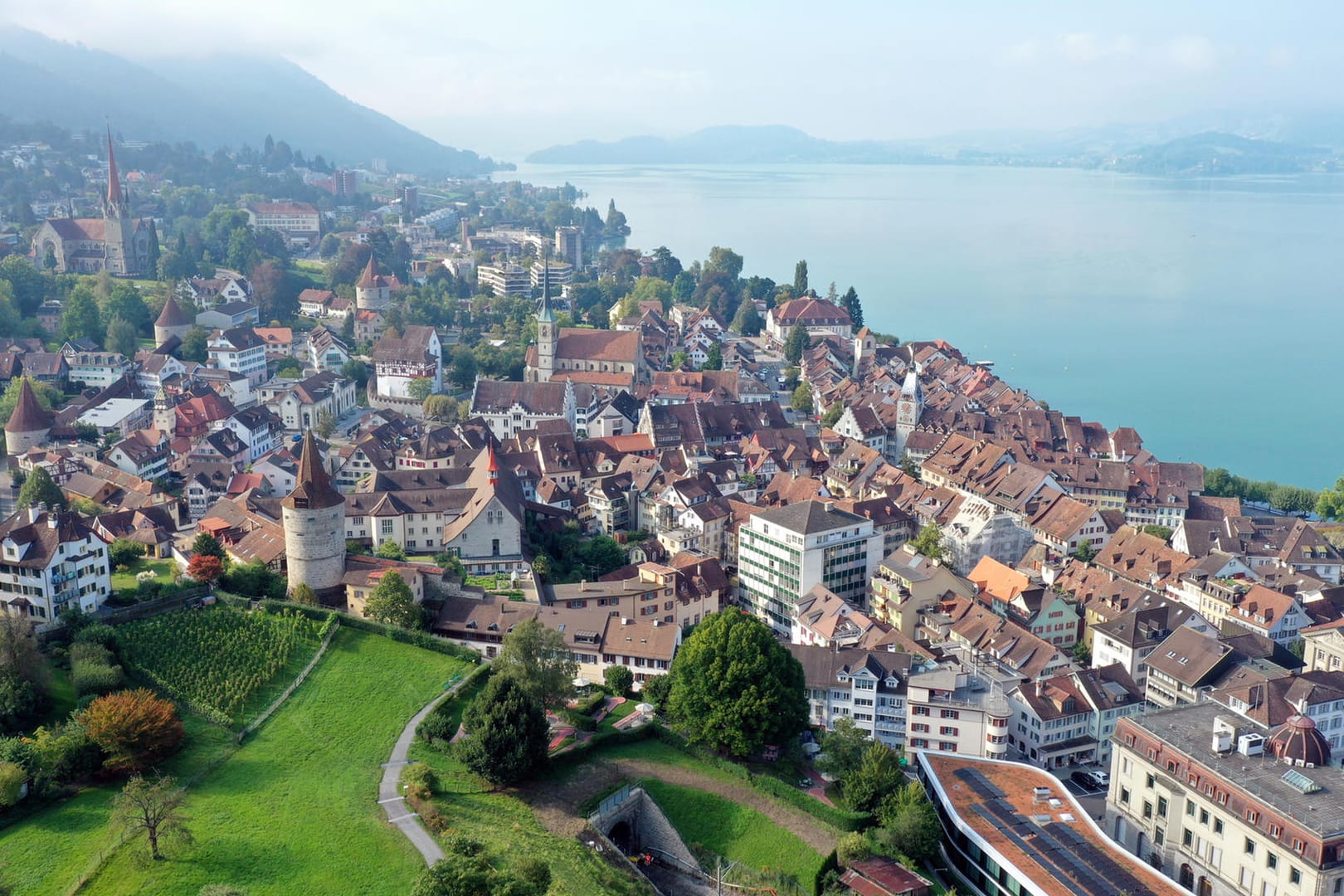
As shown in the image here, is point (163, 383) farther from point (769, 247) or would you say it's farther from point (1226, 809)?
point (769, 247)

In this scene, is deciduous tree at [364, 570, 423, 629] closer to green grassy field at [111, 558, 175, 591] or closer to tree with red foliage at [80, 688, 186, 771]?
green grassy field at [111, 558, 175, 591]


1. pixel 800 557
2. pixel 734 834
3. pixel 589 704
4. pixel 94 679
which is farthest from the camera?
pixel 800 557

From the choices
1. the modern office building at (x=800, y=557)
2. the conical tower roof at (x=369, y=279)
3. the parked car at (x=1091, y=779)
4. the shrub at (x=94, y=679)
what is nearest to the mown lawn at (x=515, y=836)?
the shrub at (x=94, y=679)

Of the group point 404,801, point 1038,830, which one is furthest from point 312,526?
point 1038,830

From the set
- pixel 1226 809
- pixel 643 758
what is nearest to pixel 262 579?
pixel 643 758

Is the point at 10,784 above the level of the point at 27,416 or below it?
below

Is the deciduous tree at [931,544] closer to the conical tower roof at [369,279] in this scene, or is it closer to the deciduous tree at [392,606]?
the deciduous tree at [392,606]

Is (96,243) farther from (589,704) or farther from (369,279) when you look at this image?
(589,704)
